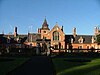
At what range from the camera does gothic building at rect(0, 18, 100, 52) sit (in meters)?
74.9

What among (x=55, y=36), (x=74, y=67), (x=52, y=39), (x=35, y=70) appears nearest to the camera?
(x=35, y=70)

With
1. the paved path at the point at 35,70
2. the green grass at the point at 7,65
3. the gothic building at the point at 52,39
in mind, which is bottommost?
the paved path at the point at 35,70

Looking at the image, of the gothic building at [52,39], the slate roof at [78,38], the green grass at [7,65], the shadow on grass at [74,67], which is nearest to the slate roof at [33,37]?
the gothic building at [52,39]

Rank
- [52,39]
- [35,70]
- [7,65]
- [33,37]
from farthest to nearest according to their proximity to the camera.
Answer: [33,37] < [52,39] < [7,65] < [35,70]

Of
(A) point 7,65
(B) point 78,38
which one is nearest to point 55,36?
(B) point 78,38

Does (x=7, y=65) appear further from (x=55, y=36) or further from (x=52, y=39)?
(x=55, y=36)

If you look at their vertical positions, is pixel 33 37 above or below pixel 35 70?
above

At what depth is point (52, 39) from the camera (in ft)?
245

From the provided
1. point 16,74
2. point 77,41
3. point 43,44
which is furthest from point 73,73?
point 77,41

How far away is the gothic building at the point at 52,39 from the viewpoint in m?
74.9

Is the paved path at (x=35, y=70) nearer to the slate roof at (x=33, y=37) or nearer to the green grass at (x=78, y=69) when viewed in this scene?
the green grass at (x=78, y=69)

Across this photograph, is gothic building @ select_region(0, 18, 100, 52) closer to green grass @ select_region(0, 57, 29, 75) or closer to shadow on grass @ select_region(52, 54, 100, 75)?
green grass @ select_region(0, 57, 29, 75)

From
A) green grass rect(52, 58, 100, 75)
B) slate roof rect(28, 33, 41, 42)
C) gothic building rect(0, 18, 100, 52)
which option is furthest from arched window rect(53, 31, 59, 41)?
green grass rect(52, 58, 100, 75)

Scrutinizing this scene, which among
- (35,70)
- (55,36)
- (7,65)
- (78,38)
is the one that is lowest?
(35,70)
